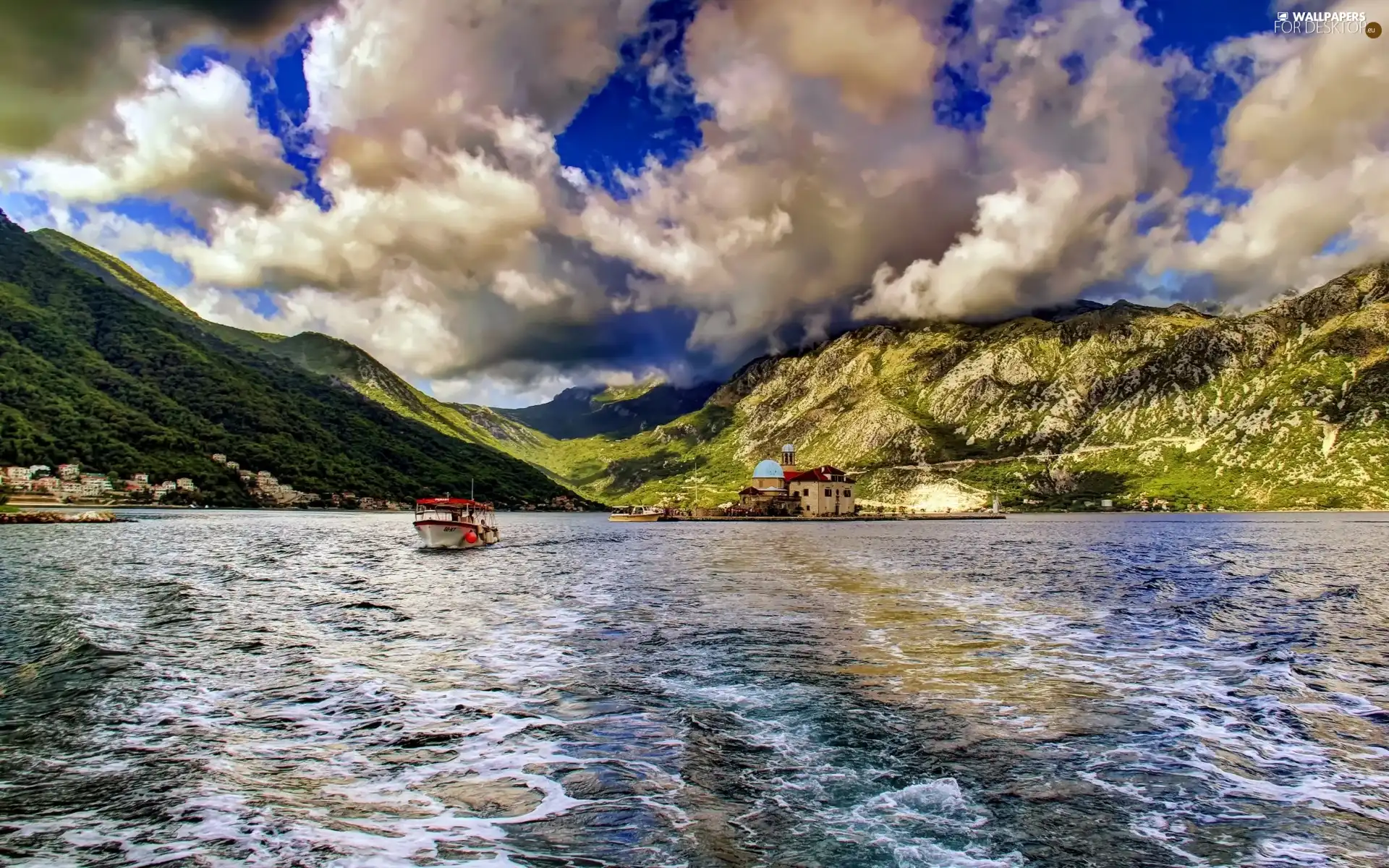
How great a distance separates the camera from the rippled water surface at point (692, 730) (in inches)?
493

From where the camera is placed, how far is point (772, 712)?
20750 millimetres

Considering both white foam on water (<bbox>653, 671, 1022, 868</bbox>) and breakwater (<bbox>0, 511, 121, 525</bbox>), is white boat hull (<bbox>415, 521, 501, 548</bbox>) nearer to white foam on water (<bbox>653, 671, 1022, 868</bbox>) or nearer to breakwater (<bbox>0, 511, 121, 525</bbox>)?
breakwater (<bbox>0, 511, 121, 525</bbox>)

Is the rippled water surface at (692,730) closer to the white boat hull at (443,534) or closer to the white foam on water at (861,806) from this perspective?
the white foam on water at (861,806)

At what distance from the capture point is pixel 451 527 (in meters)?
97.0

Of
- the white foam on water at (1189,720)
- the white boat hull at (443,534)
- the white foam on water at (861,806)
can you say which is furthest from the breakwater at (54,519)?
the white foam on water at (861,806)

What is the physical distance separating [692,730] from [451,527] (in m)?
84.1

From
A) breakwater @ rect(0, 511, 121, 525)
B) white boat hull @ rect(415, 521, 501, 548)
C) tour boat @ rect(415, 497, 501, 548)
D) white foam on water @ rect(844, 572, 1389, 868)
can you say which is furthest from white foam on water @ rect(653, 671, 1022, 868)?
breakwater @ rect(0, 511, 121, 525)

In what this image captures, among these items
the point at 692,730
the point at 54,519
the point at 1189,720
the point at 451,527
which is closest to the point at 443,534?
the point at 451,527

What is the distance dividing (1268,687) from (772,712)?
16605mm

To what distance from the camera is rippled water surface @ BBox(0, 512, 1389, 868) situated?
12531 millimetres

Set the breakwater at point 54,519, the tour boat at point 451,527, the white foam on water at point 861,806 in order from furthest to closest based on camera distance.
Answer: the breakwater at point 54,519 → the tour boat at point 451,527 → the white foam on water at point 861,806

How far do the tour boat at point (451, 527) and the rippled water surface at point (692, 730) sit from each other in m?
48.6

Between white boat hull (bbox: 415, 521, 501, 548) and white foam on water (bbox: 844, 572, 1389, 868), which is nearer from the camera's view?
white foam on water (bbox: 844, 572, 1389, 868)

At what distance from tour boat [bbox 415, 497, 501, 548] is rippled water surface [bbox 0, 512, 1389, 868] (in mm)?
48576
